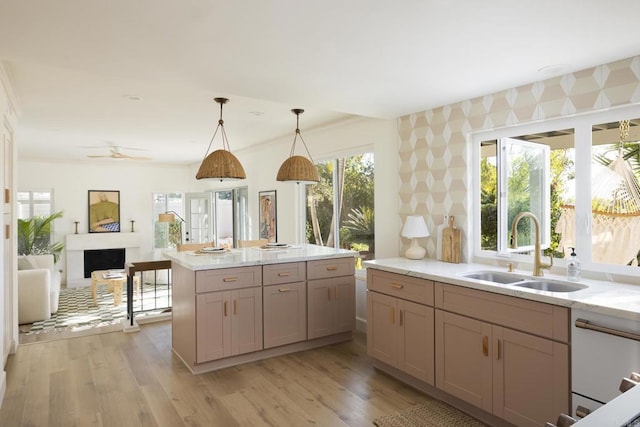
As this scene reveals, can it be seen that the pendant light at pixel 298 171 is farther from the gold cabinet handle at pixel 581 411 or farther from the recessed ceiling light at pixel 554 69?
the gold cabinet handle at pixel 581 411

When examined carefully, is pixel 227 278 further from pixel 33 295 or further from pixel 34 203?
pixel 34 203

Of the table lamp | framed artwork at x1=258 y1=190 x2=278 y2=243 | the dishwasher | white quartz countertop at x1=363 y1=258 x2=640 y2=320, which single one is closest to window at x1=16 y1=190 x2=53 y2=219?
framed artwork at x1=258 y1=190 x2=278 y2=243

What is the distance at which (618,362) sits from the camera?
76.7 inches

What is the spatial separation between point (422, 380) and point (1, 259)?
3.23 metres

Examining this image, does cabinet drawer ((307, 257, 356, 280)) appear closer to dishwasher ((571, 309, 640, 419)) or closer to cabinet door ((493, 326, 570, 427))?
cabinet door ((493, 326, 570, 427))

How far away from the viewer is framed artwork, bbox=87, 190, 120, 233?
27.7 feet

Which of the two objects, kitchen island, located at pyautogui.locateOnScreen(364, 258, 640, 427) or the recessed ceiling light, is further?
the recessed ceiling light

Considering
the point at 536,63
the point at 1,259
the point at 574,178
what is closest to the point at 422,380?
the point at 574,178

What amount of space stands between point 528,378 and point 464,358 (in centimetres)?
43

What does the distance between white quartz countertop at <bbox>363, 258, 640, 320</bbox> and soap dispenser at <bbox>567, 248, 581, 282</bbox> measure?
4cm

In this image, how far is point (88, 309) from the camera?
592cm

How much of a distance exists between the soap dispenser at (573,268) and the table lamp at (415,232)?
→ 1163 mm

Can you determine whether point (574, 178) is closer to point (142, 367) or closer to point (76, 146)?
point (142, 367)

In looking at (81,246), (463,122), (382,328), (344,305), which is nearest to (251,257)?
(344,305)
